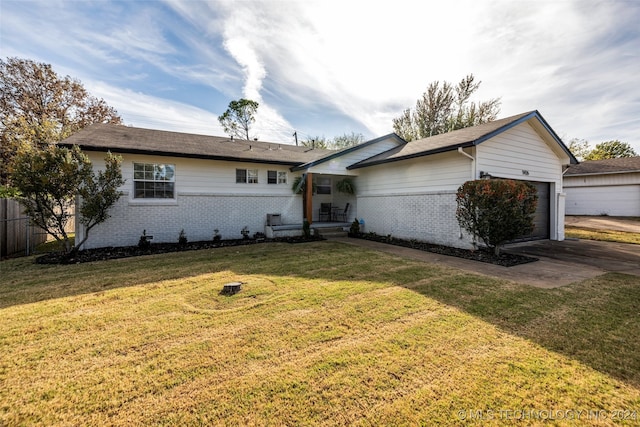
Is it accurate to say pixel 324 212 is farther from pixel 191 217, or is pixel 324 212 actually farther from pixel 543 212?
pixel 543 212

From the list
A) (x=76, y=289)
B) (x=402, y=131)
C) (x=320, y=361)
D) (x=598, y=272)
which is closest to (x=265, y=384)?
(x=320, y=361)

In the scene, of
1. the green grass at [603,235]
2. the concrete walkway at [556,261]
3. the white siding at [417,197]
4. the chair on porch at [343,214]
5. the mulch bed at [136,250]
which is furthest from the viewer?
the chair on porch at [343,214]

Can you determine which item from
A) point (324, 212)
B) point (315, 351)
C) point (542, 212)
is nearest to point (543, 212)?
point (542, 212)

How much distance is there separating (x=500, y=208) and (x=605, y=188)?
18.7m

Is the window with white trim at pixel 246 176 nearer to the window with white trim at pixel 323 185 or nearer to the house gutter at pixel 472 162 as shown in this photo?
the window with white trim at pixel 323 185

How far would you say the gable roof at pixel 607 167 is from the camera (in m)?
16.7

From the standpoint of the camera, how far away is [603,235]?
35.9 ft

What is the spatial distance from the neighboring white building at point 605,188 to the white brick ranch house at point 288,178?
1152 centimetres

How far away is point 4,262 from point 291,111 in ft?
56.9

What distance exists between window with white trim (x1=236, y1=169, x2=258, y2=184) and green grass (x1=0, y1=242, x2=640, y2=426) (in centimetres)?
652

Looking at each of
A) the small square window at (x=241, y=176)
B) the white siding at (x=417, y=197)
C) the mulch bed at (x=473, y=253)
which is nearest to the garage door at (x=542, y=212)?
the mulch bed at (x=473, y=253)

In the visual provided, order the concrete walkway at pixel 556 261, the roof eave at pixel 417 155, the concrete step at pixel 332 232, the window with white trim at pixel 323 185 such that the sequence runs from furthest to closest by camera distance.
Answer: the window with white trim at pixel 323 185, the concrete step at pixel 332 232, the roof eave at pixel 417 155, the concrete walkway at pixel 556 261

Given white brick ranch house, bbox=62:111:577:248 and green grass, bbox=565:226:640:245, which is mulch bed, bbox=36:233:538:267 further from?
green grass, bbox=565:226:640:245

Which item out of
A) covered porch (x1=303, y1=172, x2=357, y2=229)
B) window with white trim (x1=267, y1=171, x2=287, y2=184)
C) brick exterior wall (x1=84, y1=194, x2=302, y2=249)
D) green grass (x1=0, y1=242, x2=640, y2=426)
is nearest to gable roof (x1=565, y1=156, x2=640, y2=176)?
covered porch (x1=303, y1=172, x2=357, y2=229)
